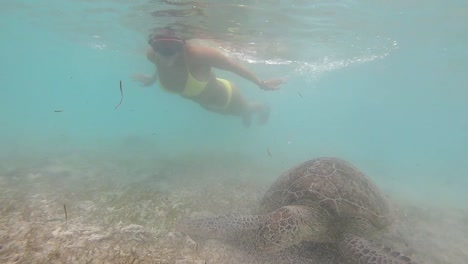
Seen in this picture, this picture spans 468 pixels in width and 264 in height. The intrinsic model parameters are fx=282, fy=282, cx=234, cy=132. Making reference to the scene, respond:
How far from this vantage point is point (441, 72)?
36844 millimetres

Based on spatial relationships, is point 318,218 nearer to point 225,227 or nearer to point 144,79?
point 225,227

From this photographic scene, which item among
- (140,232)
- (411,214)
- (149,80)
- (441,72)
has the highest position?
(441,72)

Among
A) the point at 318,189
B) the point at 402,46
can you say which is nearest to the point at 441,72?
the point at 402,46

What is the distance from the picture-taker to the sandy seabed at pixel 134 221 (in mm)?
3910

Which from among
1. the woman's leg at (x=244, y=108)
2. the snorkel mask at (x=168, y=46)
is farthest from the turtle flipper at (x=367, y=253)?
the woman's leg at (x=244, y=108)

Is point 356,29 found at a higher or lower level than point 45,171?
higher

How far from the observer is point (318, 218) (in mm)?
4090

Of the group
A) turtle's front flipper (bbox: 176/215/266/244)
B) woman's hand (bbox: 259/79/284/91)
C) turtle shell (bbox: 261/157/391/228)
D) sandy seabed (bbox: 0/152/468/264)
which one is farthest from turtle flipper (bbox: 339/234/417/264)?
woman's hand (bbox: 259/79/284/91)

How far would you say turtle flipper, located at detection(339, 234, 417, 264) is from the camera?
3.43 metres

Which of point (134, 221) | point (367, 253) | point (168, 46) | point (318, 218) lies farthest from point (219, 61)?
point (367, 253)

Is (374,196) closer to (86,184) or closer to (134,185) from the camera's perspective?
(134,185)

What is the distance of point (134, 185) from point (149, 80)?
17.6 ft

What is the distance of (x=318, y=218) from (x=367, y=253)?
0.75 metres

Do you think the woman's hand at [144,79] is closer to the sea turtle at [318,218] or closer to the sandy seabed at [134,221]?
the sandy seabed at [134,221]
